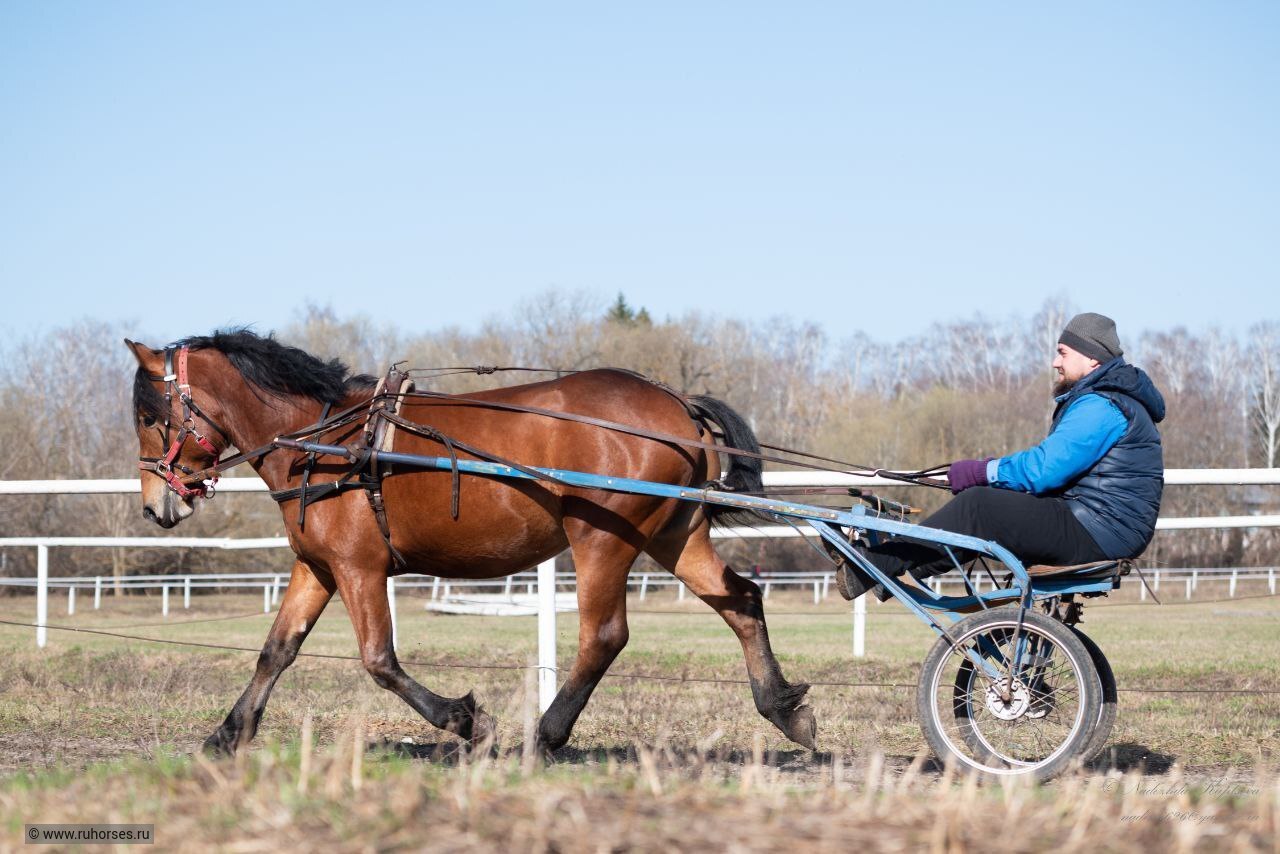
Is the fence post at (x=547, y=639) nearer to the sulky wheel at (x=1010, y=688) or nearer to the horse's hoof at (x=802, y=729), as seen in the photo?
the horse's hoof at (x=802, y=729)

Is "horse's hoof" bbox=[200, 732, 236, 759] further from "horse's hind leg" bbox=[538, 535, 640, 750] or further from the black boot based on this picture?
the black boot

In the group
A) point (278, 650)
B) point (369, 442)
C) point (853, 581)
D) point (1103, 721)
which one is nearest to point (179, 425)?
point (369, 442)

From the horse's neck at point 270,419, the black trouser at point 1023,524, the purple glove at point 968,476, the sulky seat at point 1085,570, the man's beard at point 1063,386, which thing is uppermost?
the man's beard at point 1063,386

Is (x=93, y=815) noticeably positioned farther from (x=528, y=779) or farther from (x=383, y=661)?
(x=383, y=661)

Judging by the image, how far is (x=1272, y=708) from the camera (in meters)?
7.70

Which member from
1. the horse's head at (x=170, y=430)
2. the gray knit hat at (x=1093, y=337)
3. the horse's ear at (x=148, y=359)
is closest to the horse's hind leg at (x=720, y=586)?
the gray knit hat at (x=1093, y=337)

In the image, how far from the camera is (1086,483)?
5359mm

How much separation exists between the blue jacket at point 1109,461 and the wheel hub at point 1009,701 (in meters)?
0.67

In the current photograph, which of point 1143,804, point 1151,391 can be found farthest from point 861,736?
point 1143,804

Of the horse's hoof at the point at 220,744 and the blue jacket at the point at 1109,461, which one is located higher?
the blue jacket at the point at 1109,461

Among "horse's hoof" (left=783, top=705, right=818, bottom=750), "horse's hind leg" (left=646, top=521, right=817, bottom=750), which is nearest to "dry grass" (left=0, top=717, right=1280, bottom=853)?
"horse's hoof" (left=783, top=705, right=818, bottom=750)

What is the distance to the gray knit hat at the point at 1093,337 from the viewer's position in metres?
5.46

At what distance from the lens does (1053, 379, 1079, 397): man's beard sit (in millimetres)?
5562

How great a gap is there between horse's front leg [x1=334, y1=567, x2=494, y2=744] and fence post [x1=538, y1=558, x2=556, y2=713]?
1.53 m
